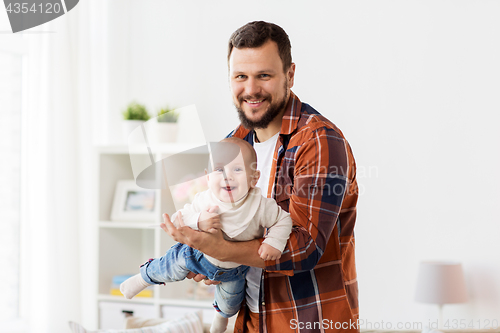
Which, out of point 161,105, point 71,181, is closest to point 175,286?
point 71,181

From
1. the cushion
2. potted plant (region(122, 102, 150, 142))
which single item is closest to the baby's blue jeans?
the cushion

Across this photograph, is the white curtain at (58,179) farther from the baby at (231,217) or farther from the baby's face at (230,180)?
the baby's face at (230,180)

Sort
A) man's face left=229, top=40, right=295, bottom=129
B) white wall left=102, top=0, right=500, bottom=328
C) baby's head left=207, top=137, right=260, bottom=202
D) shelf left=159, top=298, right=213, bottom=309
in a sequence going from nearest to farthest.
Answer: baby's head left=207, top=137, right=260, bottom=202 < man's face left=229, top=40, right=295, bottom=129 < white wall left=102, top=0, right=500, bottom=328 < shelf left=159, top=298, right=213, bottom=309

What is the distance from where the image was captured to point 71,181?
9.71ft

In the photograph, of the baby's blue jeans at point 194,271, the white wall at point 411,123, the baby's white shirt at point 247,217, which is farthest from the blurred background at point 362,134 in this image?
the baby's white shirt at point 247,217

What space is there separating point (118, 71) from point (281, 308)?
2.43 m

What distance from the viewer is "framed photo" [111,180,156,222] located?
2.98 m

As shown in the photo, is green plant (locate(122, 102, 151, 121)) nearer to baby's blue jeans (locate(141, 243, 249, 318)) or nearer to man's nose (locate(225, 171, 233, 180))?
baby's blue jeans (locate(141, 243, 249, 318))

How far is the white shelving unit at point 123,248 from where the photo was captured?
9.25 ft

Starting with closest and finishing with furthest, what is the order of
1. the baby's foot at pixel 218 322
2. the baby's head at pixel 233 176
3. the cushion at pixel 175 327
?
the baby's head at pixel 233 176 < the baby's foot at pixel 218 322 < the cushion at pixel 175 327

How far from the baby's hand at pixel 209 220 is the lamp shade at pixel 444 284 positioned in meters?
1.79

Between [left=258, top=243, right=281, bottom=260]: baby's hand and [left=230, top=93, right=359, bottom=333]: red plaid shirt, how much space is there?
19 millimetres

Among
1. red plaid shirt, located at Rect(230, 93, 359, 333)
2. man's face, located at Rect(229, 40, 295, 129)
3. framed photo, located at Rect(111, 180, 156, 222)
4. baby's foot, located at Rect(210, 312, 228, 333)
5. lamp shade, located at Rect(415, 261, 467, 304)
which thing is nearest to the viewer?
red plaid shirt, located at Rect(230, 93, 359, 333)

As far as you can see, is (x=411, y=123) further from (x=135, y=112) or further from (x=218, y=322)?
(x=218, y=322)
